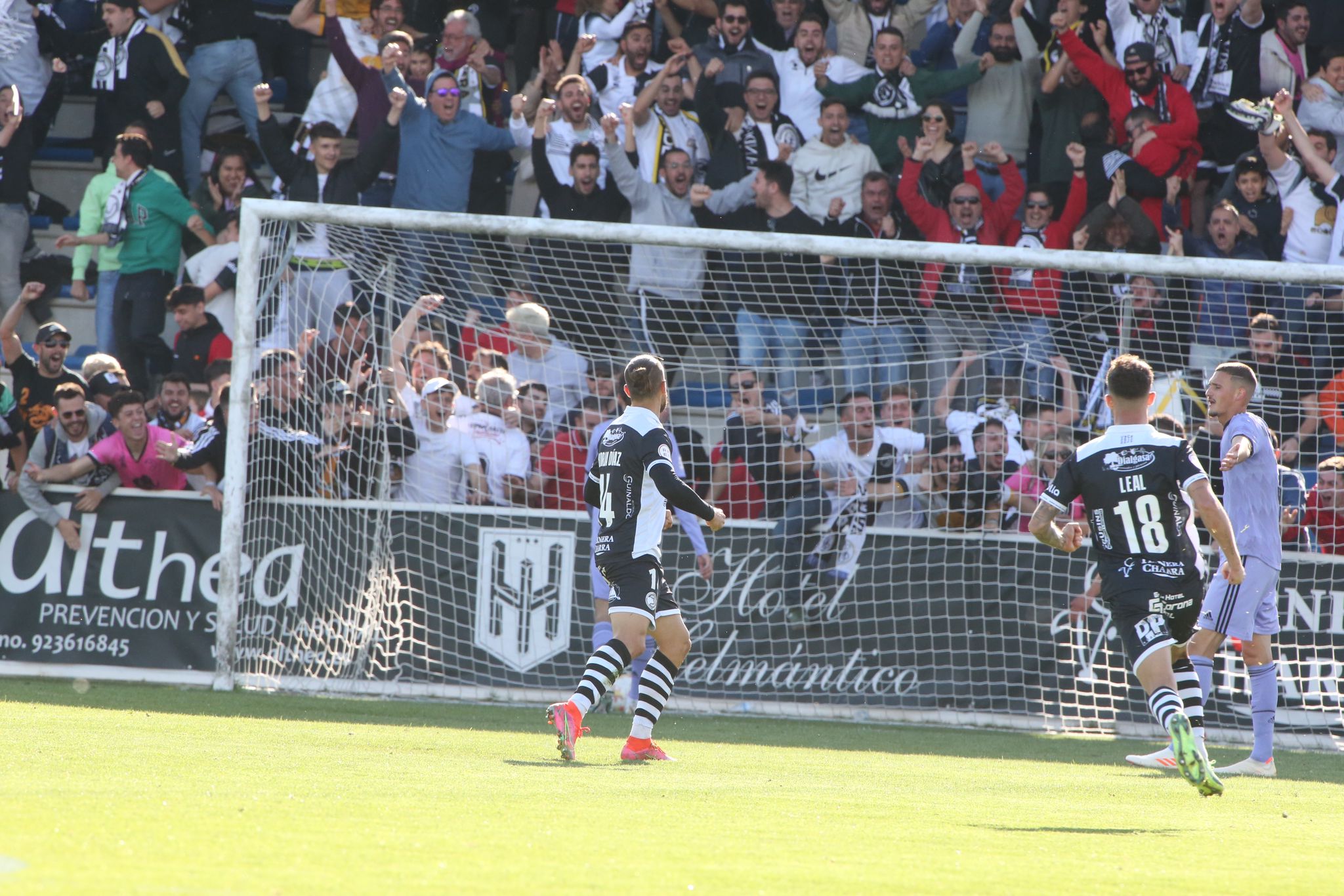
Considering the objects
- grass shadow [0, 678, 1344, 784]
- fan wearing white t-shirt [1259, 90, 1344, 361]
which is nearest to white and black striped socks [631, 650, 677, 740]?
grass shadow [0, 678, 1344, 784]

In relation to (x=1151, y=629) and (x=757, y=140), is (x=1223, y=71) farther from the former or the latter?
(x=1151, y=629)

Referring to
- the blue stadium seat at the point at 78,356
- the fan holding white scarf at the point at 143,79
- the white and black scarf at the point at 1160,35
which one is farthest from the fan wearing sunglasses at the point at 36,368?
the white and black scarf at the point at 1160,35

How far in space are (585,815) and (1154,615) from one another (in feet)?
9.54

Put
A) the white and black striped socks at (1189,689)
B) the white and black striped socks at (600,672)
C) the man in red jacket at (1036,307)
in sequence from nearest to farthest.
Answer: the white and black striped socks at (1189,689) → the white and black striped socks at (600,672) → the man in red jacket at (1036,307)

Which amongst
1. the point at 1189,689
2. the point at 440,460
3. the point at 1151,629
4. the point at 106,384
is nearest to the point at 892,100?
the point at 440,460

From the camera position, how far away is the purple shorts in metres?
8.25

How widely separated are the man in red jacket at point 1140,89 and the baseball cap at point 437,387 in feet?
21.1

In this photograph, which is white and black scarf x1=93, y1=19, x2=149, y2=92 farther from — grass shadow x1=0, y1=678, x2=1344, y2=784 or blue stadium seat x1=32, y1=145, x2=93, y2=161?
grass shadow x1=0, y1=678, x2=1344, y2=784

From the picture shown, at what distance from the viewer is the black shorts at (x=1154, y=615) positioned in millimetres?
6469

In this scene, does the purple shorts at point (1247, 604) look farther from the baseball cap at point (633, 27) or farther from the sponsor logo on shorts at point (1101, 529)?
the baseball cap at point (633, 27)

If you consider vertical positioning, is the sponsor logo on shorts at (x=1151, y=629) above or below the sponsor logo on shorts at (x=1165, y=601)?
below

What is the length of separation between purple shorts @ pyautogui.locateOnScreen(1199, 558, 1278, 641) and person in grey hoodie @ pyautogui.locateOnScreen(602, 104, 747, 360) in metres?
4.94

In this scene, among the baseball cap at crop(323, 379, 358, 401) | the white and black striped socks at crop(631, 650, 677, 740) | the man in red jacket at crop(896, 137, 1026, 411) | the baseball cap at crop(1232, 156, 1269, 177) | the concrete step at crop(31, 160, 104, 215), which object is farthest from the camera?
the concrete step at crop(31, 160, 104, 215)

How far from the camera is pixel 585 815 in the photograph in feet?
16.6
